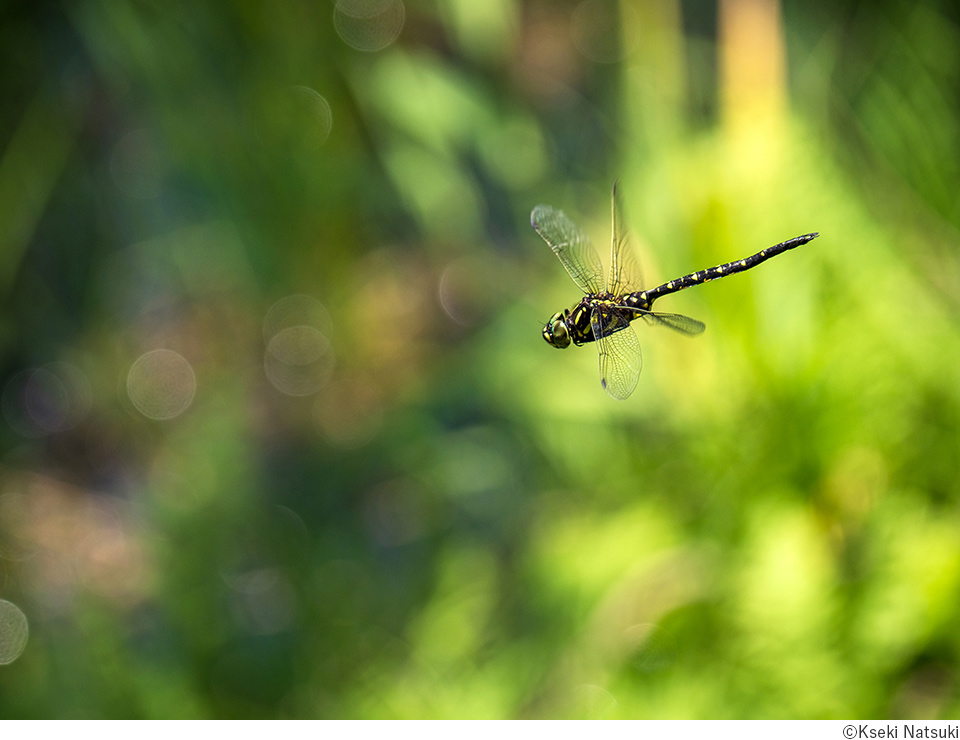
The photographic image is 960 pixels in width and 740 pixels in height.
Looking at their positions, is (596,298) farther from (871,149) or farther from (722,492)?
(871,149)

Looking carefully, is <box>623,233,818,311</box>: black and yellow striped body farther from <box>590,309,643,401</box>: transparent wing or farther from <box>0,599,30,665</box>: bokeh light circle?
<box>0,599,30,665</box>: bokeh light circle

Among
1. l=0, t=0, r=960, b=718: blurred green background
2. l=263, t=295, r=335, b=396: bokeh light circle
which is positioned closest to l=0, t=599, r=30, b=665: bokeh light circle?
l=0, t=0, r=960, b=718: blurred green background

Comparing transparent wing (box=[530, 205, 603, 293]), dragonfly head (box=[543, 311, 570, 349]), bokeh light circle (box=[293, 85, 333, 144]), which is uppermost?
bokeh light circle (box=[293, 85, 333, 144])

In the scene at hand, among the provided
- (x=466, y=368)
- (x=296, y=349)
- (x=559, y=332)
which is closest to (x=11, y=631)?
(x=296, y=349)

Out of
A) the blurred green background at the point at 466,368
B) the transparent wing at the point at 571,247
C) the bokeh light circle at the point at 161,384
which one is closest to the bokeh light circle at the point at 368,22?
the blurred green background at the point at 466,368

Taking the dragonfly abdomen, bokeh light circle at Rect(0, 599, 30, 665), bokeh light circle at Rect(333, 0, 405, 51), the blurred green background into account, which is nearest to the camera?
the dragonfly abdomen

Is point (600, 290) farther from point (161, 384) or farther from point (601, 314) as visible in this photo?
point (161, 384)

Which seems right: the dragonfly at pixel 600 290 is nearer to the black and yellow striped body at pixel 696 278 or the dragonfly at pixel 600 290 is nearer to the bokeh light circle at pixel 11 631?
the black and yellow striped body at pixel 696 278
